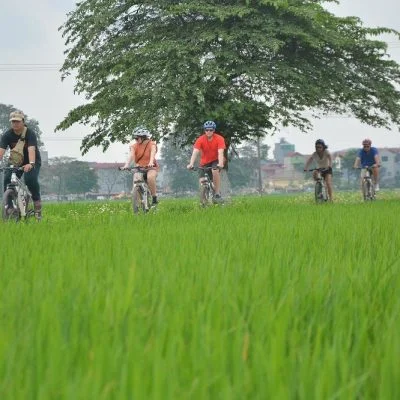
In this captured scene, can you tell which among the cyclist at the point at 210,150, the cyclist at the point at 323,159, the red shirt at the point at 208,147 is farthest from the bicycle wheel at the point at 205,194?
the cyclist at the point at 323,159

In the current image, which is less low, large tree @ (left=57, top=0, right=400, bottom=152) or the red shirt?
large tree @ (left=57, top=0, right=400, bottom=152)

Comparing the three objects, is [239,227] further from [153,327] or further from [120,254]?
[153,327]

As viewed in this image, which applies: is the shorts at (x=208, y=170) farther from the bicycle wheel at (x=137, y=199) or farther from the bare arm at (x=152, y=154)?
the bicycle wheel at (x=137, y=199)

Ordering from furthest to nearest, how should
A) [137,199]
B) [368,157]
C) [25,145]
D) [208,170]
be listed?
[368,157] → [208,170] → [137,199] → [25,145]

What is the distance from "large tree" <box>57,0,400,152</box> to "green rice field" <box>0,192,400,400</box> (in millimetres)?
16176

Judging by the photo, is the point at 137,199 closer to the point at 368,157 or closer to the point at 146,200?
the point at 146,200

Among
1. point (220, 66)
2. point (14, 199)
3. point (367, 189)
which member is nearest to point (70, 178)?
point (220, 66)

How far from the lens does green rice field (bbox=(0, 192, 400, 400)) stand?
4.30 feet

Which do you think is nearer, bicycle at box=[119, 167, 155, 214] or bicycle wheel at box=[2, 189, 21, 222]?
bicycle wheel at box=[2, 189, 21, 222]

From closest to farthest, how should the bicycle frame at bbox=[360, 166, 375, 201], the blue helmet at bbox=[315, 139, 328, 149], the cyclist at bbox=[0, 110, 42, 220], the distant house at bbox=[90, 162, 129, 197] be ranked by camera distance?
the cyclist at bbox=[0, 110, 42, 220] → the blue helmet at bbox=[315, 139, 328, 149] → the bicycle frame at bbox=[360, 166, 375, 201] → the distant house at bbox=[90, 162, 129, 197]

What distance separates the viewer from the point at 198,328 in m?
1.81

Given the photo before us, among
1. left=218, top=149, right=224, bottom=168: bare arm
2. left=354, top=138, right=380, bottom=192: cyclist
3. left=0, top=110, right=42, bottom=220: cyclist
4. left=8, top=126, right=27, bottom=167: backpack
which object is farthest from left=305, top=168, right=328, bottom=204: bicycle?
left=8, top=126, right=27, bottom=167: backpack

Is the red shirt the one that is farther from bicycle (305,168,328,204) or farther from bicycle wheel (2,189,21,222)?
bicycle wheel (2,189,21,222)

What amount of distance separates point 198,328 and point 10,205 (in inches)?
345
